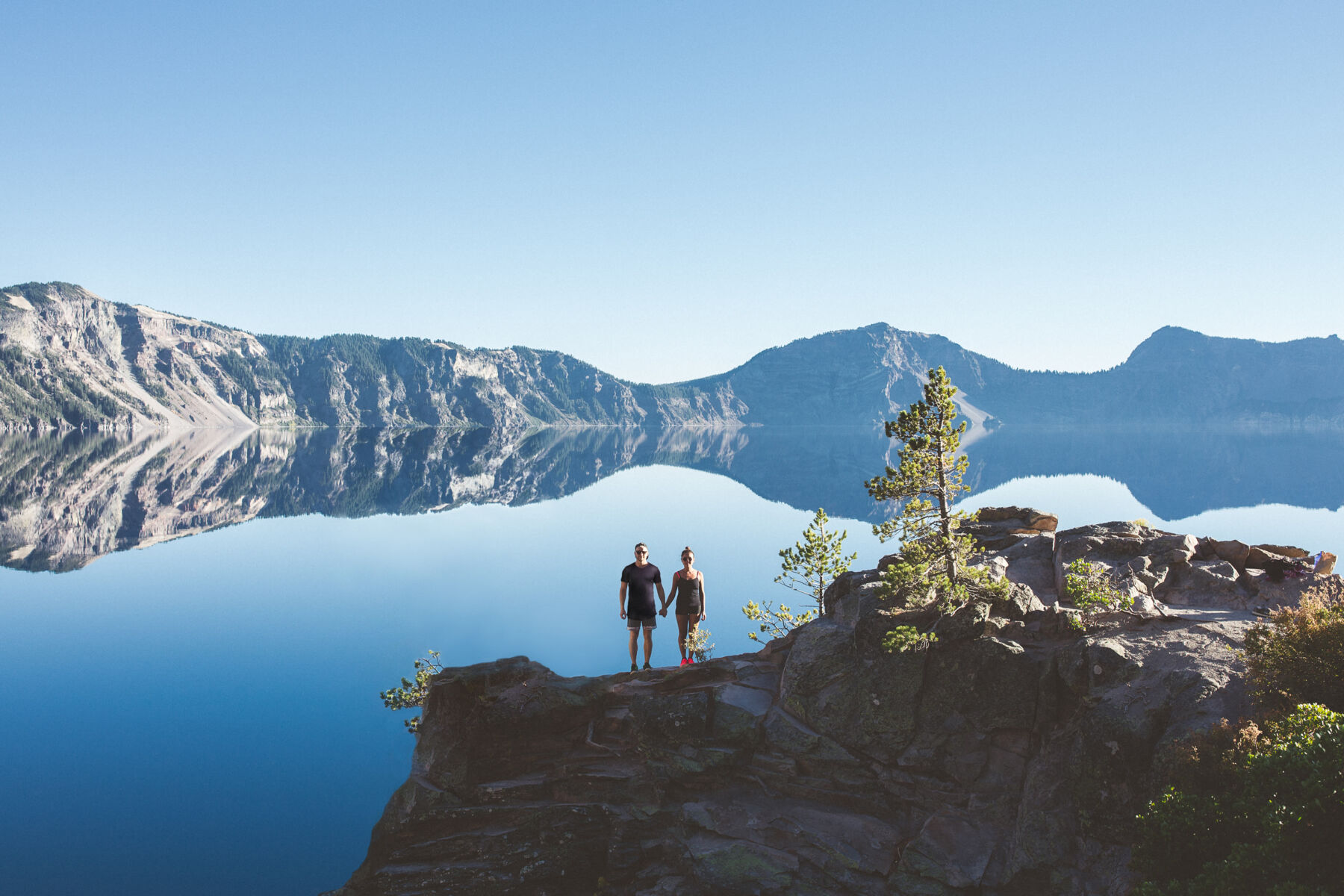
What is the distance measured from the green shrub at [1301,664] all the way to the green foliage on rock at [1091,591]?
370 cm

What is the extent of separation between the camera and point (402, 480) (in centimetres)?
11381

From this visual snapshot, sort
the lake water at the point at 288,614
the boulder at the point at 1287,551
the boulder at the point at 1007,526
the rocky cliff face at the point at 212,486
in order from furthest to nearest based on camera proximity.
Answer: the rocky cliff face at the point at 212,486 < the boulder at the point at 1007,526 < the lake water at the point at 288,614 < the boulder at the point at 1287,551

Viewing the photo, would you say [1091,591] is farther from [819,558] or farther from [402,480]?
[402,480]

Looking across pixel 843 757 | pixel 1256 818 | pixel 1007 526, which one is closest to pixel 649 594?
pixel 843 757

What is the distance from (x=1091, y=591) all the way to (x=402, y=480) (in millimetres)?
112468

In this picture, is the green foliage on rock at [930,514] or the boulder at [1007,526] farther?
the boulder at [1007,526]

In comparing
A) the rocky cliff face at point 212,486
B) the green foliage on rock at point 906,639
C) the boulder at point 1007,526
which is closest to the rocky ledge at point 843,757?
the green foliage on rock at point 906,639

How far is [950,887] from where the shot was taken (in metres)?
12.3

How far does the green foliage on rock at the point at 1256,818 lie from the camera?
28.0ft

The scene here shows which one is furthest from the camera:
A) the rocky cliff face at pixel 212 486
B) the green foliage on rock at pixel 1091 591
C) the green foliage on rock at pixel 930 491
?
the rocky cliff face at pixel 212 486

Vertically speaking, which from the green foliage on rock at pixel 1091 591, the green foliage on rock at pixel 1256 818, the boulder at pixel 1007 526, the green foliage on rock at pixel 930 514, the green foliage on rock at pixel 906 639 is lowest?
the green foliage on rock at pixel 1256 818

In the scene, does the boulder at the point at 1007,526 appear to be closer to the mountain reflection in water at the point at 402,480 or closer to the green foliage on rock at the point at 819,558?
the green foliage on rock at the point at 819,558

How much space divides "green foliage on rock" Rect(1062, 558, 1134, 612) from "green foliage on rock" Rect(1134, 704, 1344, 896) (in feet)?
16.7

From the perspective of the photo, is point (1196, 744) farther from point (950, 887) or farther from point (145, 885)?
point (145, 885)
